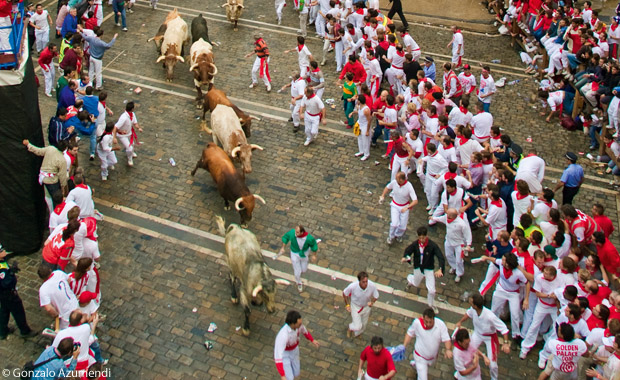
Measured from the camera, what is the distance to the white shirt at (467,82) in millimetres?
18344

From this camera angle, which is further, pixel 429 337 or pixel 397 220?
pixel 397 220

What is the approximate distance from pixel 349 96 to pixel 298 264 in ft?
22.7

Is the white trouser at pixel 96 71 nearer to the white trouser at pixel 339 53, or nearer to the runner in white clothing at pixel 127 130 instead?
the runner in white clothing at pixel 127 130

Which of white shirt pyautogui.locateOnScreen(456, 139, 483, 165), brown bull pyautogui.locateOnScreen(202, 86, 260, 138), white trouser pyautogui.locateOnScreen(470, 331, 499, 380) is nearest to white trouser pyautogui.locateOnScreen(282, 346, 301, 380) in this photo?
white trouser pyautogui.locateOnScreen(470, 331, 499, 380)

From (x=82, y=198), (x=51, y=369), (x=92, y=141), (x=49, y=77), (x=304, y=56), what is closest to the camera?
(x=51, y=369)

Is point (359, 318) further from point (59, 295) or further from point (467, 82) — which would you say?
point (467, 82)

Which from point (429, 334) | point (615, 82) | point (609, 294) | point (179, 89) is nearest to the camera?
point (429, 334)

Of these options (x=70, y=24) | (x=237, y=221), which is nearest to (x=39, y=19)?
(x=70, y=24)

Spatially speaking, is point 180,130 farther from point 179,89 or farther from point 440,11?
point 440,11

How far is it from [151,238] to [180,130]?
4.71 meters

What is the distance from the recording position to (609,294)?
10.9 metres

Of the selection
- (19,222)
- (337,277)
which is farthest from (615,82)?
(19,222)

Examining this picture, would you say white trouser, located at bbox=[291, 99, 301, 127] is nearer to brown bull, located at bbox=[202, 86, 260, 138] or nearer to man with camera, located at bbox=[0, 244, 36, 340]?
brown bull, located at bbox=[202, 86, 260, 138]

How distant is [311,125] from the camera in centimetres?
1734
